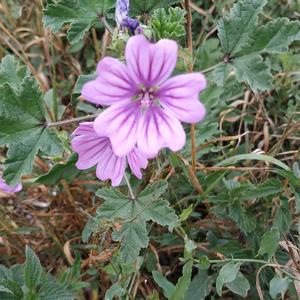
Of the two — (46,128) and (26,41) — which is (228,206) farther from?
(26,41)

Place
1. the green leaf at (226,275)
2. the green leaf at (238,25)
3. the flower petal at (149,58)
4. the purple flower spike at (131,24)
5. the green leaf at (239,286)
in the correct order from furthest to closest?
the green leaf at (239,286)
the green leaf at (226,275)
the green leaf at (238,25)
the purple flower spike at (131,24)
the flower petal at (149,58)

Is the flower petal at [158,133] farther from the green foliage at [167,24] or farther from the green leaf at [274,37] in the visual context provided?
the green leaf at [274,37]

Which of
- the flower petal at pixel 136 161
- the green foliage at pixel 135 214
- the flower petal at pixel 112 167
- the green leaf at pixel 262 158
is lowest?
the green leaf at pixel 262 158

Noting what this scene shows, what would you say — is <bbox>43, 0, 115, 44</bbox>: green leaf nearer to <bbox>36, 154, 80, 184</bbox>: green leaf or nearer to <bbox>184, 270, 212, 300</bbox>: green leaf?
<bbox>36, 154, 80, 184</bbox>: green leaf

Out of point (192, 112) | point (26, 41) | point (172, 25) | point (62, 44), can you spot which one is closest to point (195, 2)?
point (62, 44)

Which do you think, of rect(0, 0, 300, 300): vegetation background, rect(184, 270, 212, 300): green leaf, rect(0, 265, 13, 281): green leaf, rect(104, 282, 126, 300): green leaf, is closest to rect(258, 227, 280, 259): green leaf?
rect(0, 0, 300, 300): vegetation background

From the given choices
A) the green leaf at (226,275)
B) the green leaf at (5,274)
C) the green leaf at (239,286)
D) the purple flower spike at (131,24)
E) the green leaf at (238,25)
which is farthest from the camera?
the green leaf at (5,274)

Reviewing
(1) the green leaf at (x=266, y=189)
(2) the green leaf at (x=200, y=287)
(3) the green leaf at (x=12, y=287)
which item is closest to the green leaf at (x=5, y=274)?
(3) the green leaf at (x=12, y=287)
